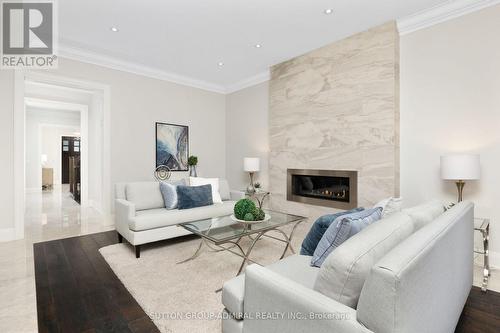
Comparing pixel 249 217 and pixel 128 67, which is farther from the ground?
pixel 128 67

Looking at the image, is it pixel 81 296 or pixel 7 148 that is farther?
pixel 7 148

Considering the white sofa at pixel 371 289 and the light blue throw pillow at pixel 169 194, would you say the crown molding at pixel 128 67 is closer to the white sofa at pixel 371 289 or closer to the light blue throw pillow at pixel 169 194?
the light blue throw pillow at pixel 169 194

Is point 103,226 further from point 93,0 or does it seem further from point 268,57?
point 268,57

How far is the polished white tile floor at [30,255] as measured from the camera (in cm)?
187

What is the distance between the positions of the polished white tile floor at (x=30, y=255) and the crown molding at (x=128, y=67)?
266 cm

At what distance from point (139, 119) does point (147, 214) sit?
7.25 ft

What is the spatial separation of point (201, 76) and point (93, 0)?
2555 millimetres

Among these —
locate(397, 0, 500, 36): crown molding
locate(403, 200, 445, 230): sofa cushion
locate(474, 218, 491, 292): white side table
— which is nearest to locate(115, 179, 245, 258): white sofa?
locate(403, 200, 445, 230): sofa cushion

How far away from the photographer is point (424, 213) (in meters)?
1.68

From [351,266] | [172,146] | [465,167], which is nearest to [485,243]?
[465,167]

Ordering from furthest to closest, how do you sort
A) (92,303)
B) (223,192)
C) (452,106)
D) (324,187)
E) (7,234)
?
(223,192), (324,187), (7,234), (452,106), (92,303)

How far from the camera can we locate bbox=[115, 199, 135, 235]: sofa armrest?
10.1 ft

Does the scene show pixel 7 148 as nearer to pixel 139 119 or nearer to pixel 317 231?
pixel 139 119

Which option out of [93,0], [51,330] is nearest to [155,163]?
[93,0]
